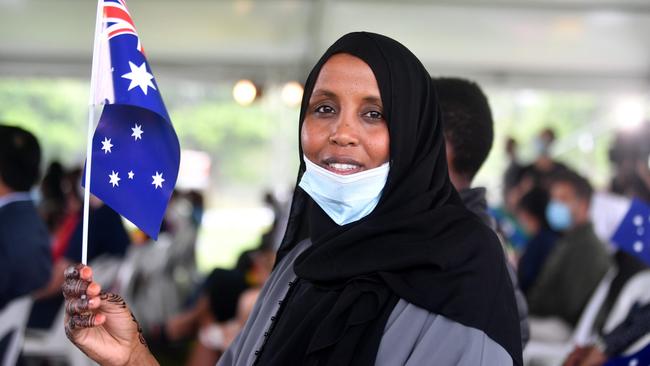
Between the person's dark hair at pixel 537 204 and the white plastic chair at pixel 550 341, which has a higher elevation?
the person's dark hair at pixel 537 204

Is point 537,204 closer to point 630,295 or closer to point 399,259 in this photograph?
point 630,295

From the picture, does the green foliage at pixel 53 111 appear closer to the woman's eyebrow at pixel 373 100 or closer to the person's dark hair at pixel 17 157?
the person's dark hair at pixel 17 157

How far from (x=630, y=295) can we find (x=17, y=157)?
2.60 m

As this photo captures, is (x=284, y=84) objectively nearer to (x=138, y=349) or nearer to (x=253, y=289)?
(x=253, y=289)

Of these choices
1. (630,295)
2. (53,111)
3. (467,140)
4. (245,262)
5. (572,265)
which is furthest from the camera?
(53,111)

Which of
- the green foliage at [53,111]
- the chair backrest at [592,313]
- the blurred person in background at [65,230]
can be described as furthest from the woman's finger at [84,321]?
the green foliage at [53,111]

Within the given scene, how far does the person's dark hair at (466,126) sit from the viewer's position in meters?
2.47

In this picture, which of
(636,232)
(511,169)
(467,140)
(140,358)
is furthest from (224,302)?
(511,169)

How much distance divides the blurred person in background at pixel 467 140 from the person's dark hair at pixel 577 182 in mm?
3392

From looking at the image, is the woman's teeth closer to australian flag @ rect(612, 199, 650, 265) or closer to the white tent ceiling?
australian flag @ rect(612, 199, 650, 265)

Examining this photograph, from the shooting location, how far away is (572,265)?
18.5 feet

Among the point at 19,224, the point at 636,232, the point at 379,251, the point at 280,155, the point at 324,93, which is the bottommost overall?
the point at 280,155

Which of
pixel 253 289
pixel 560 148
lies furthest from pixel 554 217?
pixel 560 148

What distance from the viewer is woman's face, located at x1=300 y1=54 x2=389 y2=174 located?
1.73 metres
